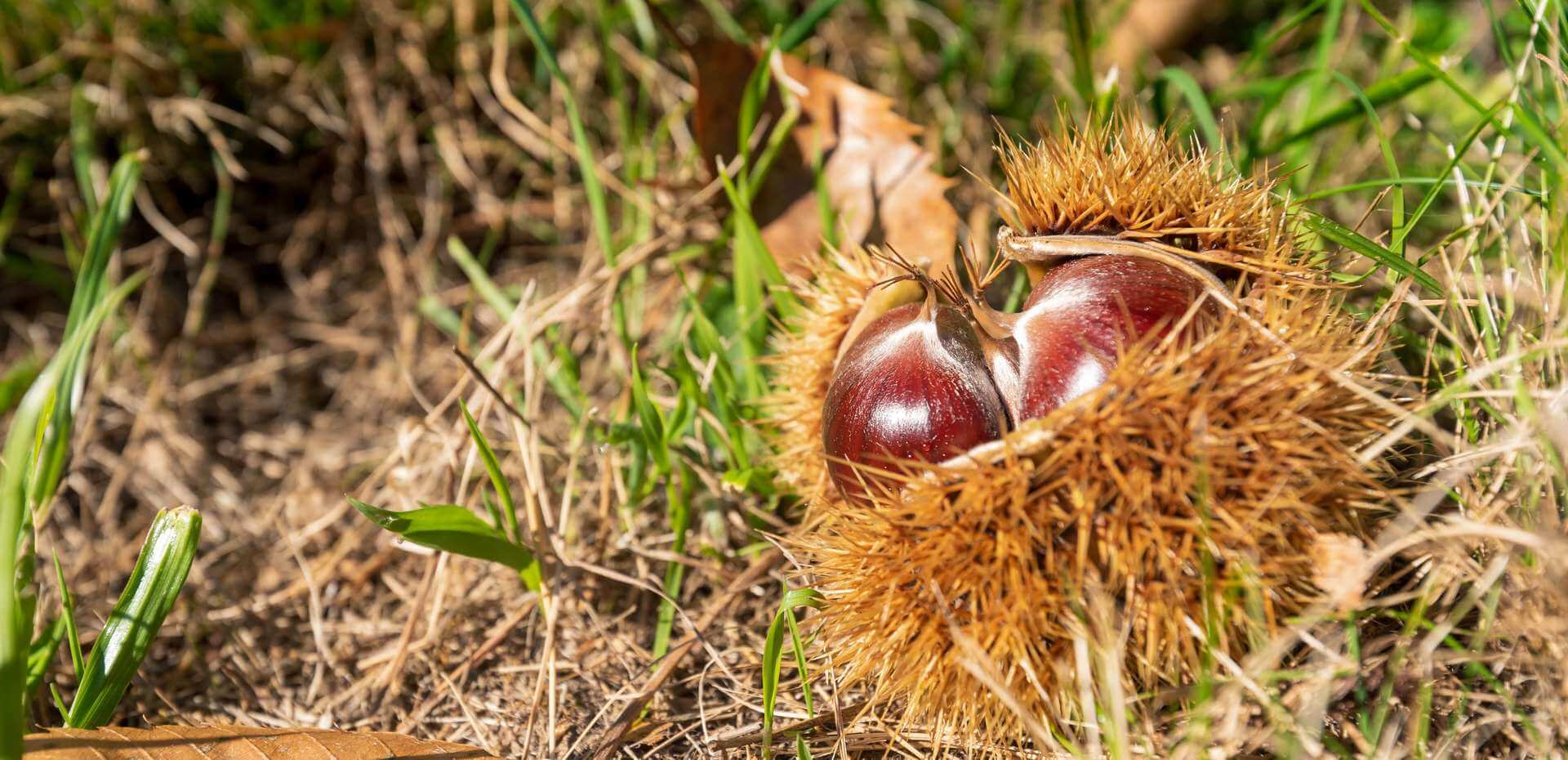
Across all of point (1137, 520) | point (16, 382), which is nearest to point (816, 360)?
point (1137, 520)

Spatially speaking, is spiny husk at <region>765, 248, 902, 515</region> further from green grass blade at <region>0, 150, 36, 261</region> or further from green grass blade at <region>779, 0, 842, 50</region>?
green grass blade at <region>0, 150, 36, 261</region>

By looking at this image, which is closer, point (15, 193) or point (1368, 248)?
point (1368, 248)

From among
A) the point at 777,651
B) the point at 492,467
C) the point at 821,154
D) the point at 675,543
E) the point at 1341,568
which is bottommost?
the point at 675,543

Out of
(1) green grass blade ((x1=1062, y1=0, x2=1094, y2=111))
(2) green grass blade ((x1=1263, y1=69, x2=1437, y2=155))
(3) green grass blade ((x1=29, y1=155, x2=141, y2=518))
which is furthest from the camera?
(1) green grass blade ((x1=1062, y1=0, x2=1094, y2=111))

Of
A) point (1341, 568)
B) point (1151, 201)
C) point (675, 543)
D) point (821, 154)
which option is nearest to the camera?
point (1341, 568)

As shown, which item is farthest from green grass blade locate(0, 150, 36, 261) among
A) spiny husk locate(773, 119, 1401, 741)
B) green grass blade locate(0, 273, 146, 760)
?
spiny husk locate(773, 119, 1401, 741)

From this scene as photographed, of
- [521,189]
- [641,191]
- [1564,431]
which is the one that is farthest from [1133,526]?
[521,189]

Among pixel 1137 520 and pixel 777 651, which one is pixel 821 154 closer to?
pixel 777 651
